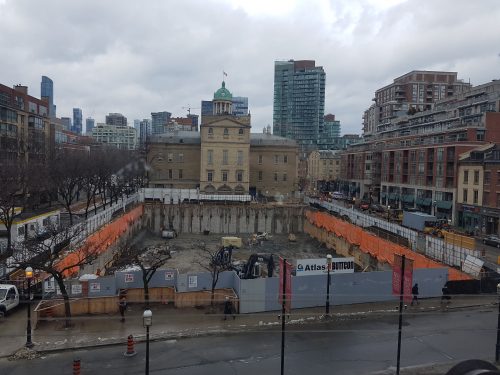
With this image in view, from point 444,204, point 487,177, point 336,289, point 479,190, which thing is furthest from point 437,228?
point 336,289

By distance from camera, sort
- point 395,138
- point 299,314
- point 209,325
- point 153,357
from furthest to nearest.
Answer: point 395,138, point 299,314, point 209,325, point 153,357

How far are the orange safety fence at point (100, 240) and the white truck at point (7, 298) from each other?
218 cm

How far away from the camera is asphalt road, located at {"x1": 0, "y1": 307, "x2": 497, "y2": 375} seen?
43.0ft

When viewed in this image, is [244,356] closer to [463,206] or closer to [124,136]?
[463,206]

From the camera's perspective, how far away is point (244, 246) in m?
42.5

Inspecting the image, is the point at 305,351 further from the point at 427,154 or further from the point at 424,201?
the point at 427,154

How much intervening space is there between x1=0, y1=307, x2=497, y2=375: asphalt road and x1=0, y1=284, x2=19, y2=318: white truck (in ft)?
13.8

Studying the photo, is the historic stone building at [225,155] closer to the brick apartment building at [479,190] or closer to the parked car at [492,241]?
the brick apartment building at [479,190]

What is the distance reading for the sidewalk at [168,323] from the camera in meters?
15.1

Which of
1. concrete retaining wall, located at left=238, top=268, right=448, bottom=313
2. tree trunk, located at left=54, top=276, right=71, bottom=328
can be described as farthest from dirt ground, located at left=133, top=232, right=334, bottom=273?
tree trunk, located at left=54, top=276, right=71, bottom=328

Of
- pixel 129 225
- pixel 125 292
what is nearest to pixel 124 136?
pixel 129 225

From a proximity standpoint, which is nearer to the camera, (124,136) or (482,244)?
(482,244)

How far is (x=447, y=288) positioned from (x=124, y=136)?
11700 centimetres

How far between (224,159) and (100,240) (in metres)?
38.9
